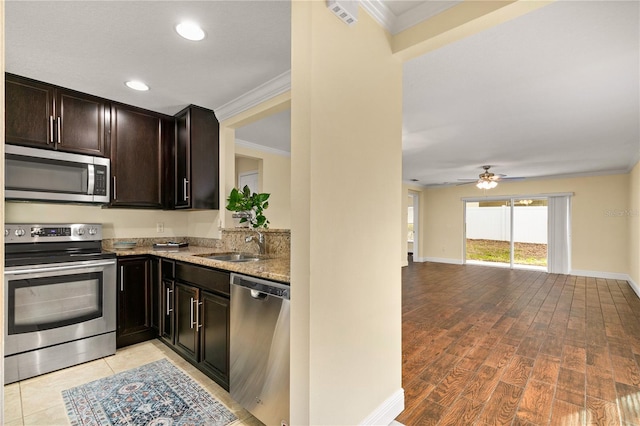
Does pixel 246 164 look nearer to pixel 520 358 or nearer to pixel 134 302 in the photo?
pixel 134 302

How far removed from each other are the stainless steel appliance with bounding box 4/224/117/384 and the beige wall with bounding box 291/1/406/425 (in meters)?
2.15

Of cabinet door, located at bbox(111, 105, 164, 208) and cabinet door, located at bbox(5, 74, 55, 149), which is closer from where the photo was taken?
cabinet door, located at bbox(5, 74, 55, 149)

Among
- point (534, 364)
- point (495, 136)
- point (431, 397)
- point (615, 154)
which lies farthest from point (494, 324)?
point (615, 154)

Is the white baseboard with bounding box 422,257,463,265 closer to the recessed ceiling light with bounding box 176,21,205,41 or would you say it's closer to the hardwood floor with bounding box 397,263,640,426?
the hardwood floor with bounding box 397,263,640,426

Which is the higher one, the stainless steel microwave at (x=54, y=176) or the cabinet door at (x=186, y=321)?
the stainless steel microwave at (x=54, y=176)

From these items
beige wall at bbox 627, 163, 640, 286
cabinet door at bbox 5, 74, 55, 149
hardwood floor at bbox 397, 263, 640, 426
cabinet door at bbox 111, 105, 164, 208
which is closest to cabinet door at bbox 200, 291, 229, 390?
hardwood floor at bbox 397, 263, 640, 426

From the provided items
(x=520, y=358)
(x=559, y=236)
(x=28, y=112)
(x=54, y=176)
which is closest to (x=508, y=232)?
(x=559, y=236)

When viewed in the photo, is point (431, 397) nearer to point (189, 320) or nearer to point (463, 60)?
point (189, 320)

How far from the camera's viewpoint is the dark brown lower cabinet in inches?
81.4

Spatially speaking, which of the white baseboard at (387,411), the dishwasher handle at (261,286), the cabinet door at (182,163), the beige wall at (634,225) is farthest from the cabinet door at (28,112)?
the beige wall at (634,225)

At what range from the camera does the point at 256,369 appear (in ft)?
5.74

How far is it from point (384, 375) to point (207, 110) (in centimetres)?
305

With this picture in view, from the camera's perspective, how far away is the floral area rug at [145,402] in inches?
73.1

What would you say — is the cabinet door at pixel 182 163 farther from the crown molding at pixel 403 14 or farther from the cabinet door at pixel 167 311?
the crown molding at pixel 403 14
